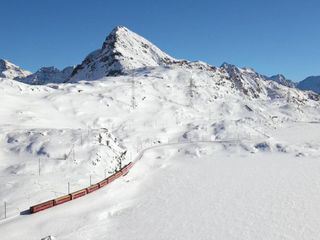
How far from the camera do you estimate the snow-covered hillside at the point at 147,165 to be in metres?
36.2

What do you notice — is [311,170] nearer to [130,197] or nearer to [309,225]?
[309,225]

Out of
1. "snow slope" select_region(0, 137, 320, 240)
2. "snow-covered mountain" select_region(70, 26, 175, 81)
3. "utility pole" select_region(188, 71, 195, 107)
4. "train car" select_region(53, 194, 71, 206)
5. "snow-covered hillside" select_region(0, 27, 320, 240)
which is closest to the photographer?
"snow slope" select_region(0, 137, 320, 240)

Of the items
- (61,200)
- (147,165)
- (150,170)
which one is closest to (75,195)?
(61,200)

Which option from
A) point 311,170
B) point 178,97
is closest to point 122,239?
point 311,170

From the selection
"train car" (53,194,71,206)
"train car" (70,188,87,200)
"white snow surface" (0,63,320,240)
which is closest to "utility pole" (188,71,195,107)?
"white snow surface" (0,63,320,240)

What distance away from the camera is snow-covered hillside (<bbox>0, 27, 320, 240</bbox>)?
1425 inches

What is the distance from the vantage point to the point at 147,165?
62.0 metres

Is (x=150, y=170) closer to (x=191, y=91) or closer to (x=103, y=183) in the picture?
(x=103, y=183)

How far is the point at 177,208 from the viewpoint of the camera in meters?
40.7

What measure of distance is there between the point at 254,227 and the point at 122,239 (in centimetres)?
1222

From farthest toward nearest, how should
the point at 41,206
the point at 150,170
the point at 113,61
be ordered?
the point at 113,61 < the point at 150,170 < the point at 41,206

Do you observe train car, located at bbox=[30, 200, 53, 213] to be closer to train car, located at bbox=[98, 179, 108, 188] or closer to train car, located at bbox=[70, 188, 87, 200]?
train car, located at bbox=[70, 188, 87, 200]

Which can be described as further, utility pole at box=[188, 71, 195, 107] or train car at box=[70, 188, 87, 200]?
utility pole at box=[188, 71, 195, 107]

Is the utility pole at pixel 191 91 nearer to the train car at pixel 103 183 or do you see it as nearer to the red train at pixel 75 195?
the red train at pixel 75 195
